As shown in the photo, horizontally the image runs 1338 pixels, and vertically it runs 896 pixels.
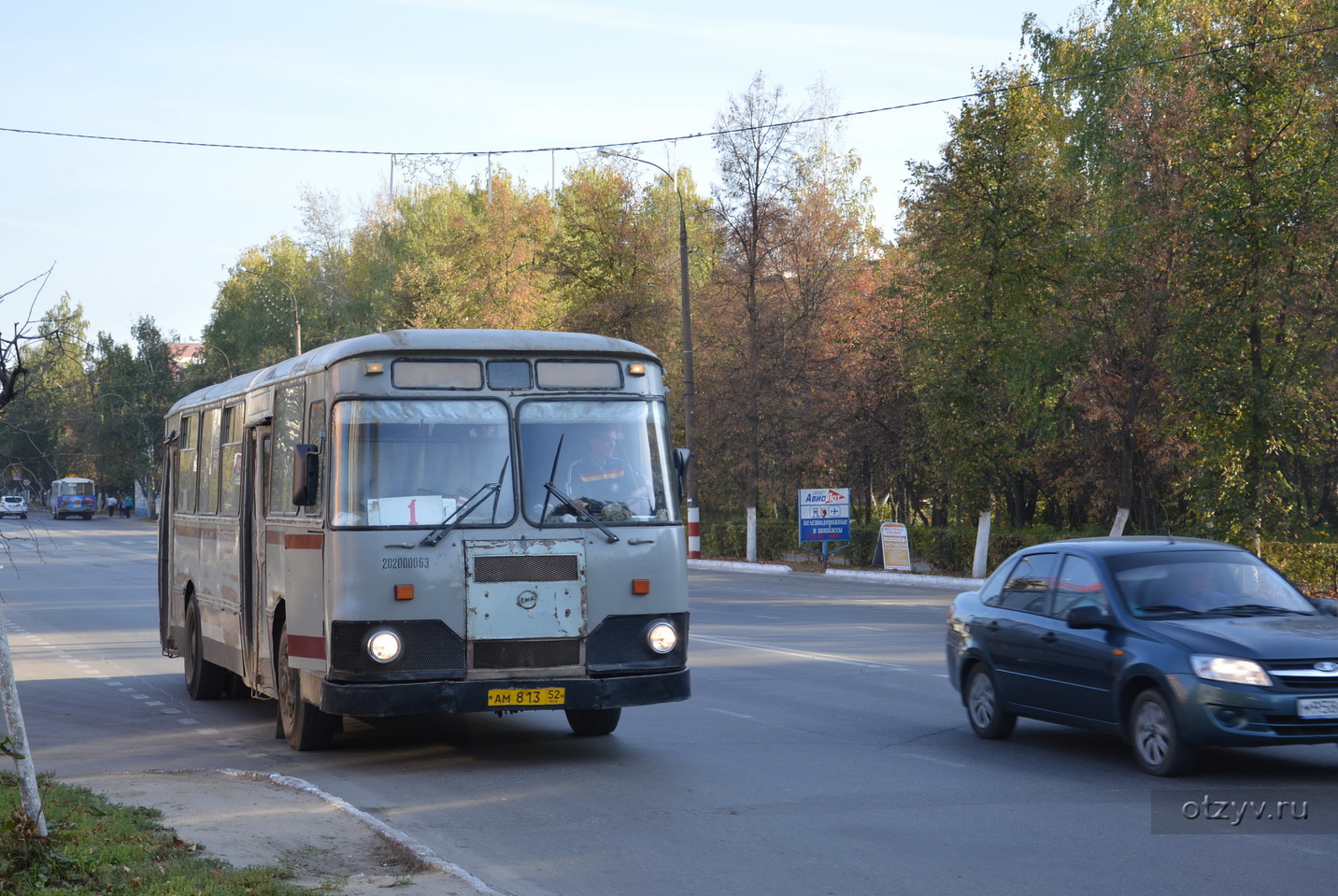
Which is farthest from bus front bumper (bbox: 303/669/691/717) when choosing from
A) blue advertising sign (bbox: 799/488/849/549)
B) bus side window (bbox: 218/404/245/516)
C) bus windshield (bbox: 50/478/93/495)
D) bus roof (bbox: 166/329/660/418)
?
bus windshield (bbox: 50/478/93/495)

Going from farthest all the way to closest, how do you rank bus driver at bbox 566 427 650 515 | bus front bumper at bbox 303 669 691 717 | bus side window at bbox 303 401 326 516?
bus driver at bbox 566 427 650 515, bus side window at bbox 303 401 326 516, bus front bumper at bbox 303 669 691 717

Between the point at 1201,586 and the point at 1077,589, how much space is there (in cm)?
82

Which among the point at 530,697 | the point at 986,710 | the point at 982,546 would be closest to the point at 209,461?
the point at 530,697

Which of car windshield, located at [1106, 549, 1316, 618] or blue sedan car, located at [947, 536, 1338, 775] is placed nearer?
blue sedan car, located at [947, 536, 1338, 775]

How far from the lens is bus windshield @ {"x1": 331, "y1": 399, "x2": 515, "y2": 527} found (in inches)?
397

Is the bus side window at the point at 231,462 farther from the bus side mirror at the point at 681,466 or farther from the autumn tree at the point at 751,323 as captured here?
the autumn tree at the point at 751,323

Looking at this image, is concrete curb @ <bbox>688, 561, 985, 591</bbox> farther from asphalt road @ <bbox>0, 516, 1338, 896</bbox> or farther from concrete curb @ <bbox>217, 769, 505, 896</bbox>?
concrete curb @ <bbox>217, 769, 505, 896</bbox>

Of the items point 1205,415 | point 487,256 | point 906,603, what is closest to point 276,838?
point 906,603

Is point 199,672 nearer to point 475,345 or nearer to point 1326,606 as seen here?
point 475,345

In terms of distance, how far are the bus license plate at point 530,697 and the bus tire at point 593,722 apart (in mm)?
1764

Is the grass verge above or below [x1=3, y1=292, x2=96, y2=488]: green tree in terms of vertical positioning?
below

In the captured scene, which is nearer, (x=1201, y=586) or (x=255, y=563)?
(x=1201, y=586)

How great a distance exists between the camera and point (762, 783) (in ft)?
31.7

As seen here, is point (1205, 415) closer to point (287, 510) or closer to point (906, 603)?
point (906, 603)
